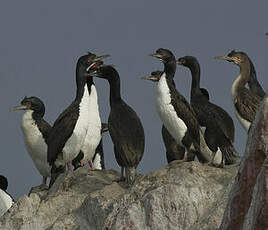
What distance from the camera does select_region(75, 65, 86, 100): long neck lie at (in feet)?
56.3

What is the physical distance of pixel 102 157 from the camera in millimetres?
20297

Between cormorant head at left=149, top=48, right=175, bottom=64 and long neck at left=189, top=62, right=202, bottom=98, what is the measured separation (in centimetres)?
157

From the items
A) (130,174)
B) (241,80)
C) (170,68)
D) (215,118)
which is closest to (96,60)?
(170,68)

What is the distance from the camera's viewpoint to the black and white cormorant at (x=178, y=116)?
1495 centimetres

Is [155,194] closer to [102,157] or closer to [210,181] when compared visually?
[210,181]

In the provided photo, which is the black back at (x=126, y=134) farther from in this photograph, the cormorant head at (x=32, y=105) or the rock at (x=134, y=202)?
the cormorant head at (x=32, y=105)

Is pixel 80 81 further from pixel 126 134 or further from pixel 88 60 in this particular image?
pixel 126 134

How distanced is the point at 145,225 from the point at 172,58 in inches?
240

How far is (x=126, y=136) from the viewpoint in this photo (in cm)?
1393

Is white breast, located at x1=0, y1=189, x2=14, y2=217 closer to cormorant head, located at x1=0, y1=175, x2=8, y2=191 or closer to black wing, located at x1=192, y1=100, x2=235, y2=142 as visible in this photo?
cormorant head, located at x1=0, y1=175, x2=8, y2=191

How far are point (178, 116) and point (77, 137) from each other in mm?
2859

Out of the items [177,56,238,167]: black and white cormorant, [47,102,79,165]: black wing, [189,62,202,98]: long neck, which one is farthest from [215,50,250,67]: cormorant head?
[47,102,79,165]: black wing

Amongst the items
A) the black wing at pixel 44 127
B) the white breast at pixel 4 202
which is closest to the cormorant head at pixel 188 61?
the black wing at pixel 44 127

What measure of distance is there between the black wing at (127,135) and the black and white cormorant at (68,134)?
195 cm
